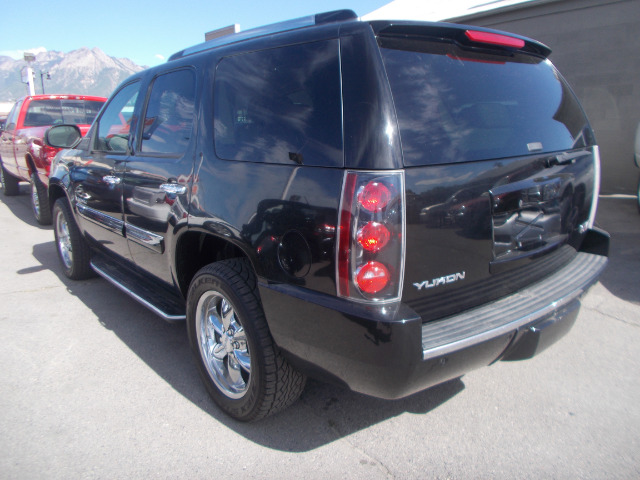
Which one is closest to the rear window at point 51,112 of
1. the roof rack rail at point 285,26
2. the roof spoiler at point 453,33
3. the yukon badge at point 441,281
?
the roof rack rail at point 285,26

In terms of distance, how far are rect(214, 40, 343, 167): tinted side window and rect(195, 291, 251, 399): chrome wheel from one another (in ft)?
2.67

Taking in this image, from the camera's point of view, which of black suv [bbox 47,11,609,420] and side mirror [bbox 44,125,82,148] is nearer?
black suv [bbox 47,11,609,420]

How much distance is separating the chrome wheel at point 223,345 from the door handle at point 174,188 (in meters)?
0.60

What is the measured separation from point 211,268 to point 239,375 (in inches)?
24.8

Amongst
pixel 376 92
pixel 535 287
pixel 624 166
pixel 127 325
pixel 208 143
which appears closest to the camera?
pixel 376 92

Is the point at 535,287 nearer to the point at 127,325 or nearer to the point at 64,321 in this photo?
the point at 127,325

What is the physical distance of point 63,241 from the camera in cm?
485

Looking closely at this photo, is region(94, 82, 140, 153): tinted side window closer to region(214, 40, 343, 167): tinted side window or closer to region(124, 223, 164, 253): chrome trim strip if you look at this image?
region(124, 223, 164, 253): chrome trim strip

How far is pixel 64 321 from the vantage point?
3891 millimetres

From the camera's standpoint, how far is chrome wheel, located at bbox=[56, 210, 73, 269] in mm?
4730

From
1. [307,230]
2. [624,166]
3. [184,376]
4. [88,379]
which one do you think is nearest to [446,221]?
[307,230]

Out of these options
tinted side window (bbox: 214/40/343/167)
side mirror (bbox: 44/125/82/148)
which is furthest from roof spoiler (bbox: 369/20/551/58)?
side mirror (bbox: 44/125/82/148)

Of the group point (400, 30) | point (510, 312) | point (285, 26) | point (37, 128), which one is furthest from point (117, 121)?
point (37, 128)

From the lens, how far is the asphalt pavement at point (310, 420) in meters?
2.25
